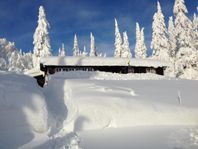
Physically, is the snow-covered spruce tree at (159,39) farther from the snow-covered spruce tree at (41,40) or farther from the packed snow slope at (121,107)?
the packed snow slope at (121,107)

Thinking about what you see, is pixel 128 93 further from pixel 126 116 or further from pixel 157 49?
pixel 157 49

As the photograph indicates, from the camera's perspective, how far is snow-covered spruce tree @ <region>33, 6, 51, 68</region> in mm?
48188

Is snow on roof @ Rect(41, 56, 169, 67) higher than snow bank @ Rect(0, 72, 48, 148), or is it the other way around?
snow on roof @ Rect(41, 56, 169, 67)

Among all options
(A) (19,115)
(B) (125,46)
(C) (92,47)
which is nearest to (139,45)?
(B) (125,46)

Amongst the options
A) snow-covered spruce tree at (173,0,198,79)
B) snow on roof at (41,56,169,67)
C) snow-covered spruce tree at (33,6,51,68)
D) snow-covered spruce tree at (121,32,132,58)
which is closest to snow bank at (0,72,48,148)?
snow on roof at (41,56,169,67)

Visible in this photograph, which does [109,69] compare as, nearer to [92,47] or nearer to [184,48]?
[184,48]

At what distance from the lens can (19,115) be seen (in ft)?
42.7

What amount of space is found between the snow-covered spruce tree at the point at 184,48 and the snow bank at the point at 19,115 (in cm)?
3143

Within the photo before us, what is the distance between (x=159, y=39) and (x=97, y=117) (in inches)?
1507

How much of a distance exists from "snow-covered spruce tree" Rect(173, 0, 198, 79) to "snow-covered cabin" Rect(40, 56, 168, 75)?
6341 mm

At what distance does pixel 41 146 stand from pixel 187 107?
31.2 feet

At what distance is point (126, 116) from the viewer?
15266mm

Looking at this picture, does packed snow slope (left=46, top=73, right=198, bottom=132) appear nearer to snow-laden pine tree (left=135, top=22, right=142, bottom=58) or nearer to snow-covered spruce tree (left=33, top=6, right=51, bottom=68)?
snow-covered spruce tree (left=33, top=6, right=51, bottom=68)

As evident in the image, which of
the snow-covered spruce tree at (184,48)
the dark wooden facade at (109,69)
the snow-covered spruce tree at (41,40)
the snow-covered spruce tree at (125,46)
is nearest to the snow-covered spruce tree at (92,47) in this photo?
the snow-covered spruce tree at (125,46)
